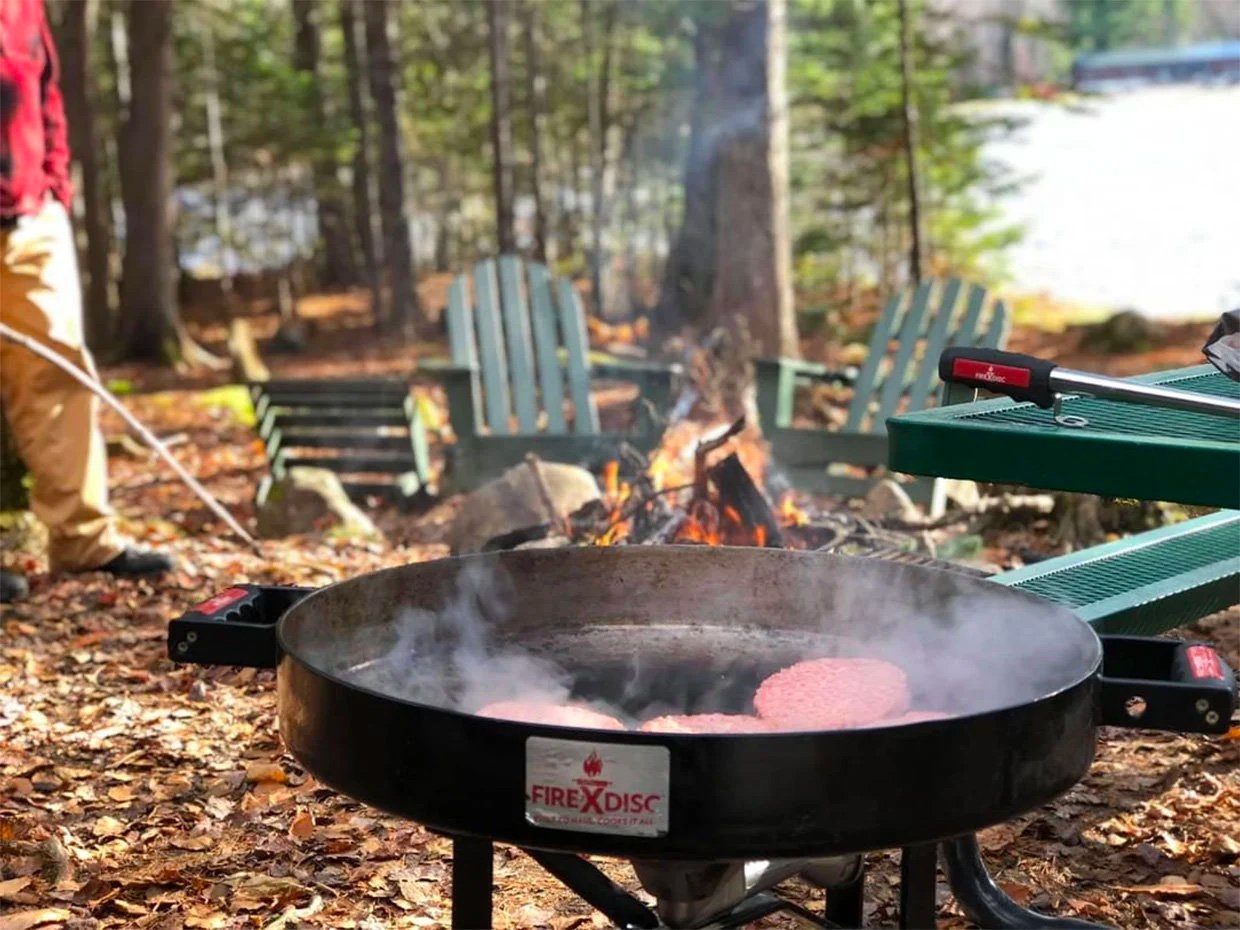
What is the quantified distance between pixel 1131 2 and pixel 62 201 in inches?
1273

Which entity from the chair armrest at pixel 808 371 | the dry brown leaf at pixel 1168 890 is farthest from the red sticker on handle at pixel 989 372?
the chair armrest at pixel 808 371

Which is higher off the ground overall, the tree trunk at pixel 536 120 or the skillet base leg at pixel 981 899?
the tree trunk at pixel 536 120

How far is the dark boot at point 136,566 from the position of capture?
541 centimetres

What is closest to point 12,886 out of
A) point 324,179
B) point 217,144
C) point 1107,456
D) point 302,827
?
point 302,827

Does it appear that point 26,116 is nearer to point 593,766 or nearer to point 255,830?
point 255,830

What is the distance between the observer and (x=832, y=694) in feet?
6.56

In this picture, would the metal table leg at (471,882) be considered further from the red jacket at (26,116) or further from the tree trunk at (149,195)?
the tree trunk at (149,195)

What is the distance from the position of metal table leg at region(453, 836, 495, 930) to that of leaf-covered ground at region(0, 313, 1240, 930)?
1.07m

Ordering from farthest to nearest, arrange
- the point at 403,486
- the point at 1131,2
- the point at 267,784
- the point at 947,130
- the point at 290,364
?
1. the point at 1131,2
2. the point at 290,364
3. the point at 947,130
4. the point at 403,486
5. the point at 267,784

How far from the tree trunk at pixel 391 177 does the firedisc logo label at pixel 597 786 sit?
550 inches

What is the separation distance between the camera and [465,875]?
186 centimetres

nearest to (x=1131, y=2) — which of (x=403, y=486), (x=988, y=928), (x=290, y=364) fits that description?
(x=290, y=364)

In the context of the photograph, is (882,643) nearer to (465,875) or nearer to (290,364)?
(465,875)

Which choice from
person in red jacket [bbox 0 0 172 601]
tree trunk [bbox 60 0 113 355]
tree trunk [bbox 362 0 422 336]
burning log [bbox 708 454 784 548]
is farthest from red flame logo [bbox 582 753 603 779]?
tree trunk [bbox 60 0 113 355]
